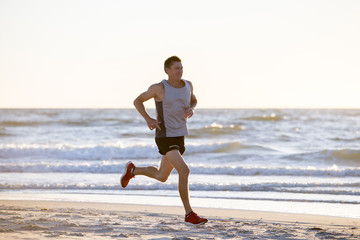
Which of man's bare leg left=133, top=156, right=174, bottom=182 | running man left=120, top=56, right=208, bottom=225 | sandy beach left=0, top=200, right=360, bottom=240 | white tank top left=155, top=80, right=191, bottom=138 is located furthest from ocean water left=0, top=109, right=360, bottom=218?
white tank top left=155, top=80, right=191, bottom=138

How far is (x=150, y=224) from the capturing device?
6.12 meters

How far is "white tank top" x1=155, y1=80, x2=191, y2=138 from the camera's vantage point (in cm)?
589

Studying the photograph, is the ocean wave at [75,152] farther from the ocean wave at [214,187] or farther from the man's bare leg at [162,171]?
the man's bare leg at [162,171]

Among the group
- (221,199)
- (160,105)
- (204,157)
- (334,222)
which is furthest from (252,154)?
(160,105)

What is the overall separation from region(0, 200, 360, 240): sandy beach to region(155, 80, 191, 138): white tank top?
43.1 inches

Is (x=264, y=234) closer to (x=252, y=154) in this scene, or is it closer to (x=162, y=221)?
(x=162, y=221)

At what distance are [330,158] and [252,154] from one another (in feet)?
8.73

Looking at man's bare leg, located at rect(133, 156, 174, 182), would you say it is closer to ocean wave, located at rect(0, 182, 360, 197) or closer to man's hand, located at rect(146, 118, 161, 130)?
man's hand, located at rect(146, 118, 161, 130)

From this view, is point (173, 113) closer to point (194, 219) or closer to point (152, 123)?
point (152, 123)

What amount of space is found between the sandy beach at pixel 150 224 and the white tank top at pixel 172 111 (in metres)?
1.10

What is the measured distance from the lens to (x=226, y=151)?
20.2 m

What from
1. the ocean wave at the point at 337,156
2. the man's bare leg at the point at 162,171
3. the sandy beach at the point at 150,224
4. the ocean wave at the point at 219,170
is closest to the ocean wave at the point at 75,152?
the ocean wave at the point at 219,170

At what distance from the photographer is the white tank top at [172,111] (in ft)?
19.3

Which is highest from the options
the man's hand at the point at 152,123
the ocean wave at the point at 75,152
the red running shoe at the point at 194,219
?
the man's hand at the point at 152,123
